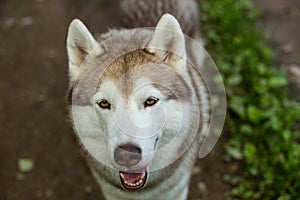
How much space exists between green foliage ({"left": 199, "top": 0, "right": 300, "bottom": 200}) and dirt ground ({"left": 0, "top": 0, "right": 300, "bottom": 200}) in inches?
7.0

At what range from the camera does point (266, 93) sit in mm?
4492

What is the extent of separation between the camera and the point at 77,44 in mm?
2814

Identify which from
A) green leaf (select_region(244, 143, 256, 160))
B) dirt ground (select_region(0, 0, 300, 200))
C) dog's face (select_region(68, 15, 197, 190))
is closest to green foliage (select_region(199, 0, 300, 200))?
green leaf (select_region(244, 143, 256, 160))

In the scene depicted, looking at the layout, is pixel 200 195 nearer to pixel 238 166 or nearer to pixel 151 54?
pixel 238 166

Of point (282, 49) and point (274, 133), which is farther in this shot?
point (282, 49)

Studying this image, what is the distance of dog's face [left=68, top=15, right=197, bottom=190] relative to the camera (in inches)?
100

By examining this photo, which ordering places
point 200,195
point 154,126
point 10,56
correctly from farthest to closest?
point 10,56, point 200,195, point 154,126

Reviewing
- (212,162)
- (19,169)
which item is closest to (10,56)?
(19,169)

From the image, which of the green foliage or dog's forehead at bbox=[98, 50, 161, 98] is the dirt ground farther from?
dog's forehead at bbox=[98, 50, 161, 98]

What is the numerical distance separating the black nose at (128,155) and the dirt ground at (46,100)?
155cm

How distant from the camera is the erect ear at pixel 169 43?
2.63 metres

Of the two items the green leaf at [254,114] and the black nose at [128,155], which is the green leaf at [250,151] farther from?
the black nose at [128,155]

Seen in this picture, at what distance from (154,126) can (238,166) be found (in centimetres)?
174

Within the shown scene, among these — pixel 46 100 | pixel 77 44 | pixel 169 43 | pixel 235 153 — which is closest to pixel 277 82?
pixel 235 153
